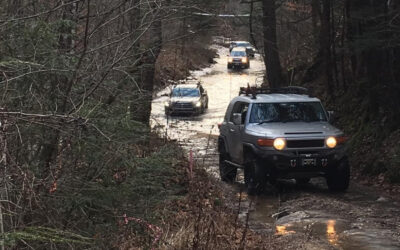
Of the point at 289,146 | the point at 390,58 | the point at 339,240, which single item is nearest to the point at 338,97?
the point at 390,58

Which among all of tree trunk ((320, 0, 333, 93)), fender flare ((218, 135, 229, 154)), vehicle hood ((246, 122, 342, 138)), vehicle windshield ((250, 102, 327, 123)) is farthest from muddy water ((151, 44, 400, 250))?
tree trunk ((320, 0, 333, 93))

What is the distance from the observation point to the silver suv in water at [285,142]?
453 inches

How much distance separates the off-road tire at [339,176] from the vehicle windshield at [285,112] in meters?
1.29

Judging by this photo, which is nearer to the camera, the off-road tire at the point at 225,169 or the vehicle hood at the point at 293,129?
the vehicle hood at the point at 293,129

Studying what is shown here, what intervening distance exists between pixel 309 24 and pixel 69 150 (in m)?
29.5

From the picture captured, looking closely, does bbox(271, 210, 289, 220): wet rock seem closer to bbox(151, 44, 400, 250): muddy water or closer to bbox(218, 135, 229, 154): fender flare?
bbox(151, 44, 400, 250): muddy water

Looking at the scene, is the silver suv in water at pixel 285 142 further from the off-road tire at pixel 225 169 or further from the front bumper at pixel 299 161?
the off-road tire at pixel 225 169

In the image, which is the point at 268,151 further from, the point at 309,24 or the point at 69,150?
the point at 309,24

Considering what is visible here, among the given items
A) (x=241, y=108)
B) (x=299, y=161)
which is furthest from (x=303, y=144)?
(x=241, y=108)

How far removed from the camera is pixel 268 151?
1153cm

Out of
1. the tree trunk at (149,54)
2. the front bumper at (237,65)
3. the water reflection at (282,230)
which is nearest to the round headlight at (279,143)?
the water reflection at (282,230)

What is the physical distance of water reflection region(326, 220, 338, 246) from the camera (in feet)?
26.4

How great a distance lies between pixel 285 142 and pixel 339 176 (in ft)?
4.73

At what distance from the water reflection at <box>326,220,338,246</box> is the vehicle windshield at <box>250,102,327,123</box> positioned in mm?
3683
